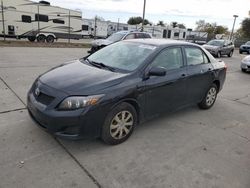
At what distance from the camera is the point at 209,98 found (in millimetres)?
5492

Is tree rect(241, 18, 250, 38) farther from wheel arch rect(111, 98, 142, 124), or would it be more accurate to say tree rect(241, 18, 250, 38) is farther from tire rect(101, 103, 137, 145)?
tire rect(101, 103, 137, 145)

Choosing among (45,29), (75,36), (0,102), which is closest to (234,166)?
(0,102)

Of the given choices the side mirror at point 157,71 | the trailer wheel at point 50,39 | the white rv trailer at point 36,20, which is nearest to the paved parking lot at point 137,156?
the side mirror at point 157,71

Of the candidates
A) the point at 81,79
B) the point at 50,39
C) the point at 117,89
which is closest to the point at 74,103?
the point at 81,79

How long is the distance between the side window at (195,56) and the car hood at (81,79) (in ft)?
5.77

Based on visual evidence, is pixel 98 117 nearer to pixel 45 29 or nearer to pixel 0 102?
pixel 0 102

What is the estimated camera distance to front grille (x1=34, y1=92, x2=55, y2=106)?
3.18 meters

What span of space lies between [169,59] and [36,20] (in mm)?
20191

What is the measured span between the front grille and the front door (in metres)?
1.45

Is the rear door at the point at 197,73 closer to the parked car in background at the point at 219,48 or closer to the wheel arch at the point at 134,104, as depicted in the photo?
the wheel arch at the point at 134,104

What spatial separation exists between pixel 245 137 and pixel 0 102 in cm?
481

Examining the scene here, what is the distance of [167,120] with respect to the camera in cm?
468

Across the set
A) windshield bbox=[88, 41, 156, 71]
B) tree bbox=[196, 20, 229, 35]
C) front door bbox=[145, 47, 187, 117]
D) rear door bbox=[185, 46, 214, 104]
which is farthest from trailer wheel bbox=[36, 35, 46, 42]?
tree bbox=[196, 20, 229, 35]

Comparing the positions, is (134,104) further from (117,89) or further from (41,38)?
(41,38)
